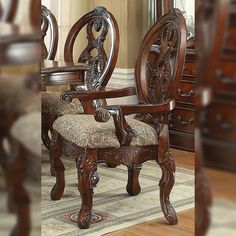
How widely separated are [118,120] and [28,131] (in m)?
2.05

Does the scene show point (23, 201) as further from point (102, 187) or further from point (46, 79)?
point (102, 187)

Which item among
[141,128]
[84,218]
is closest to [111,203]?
[84,218]

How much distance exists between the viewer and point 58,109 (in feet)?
11.8

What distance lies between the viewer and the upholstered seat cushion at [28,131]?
21.7 inches

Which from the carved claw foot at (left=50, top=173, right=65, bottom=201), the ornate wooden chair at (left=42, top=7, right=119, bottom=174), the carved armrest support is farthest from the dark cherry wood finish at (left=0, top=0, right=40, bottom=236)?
the ornate wooden chair at (left=42, top=7, right=119, bottom=174)

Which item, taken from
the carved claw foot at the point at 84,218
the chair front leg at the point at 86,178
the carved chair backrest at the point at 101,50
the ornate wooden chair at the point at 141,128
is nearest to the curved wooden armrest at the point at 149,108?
the ornate wooden chair at the point at 141,128

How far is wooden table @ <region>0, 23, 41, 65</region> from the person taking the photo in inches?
20.7

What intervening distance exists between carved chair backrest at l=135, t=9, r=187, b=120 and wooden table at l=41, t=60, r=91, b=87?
1.44 feet

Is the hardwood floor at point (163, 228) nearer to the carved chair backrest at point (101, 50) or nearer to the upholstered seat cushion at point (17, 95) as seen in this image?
the carved chair backrest at point (101, 50)

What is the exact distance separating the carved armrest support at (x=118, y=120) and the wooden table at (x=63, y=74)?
2.08ft

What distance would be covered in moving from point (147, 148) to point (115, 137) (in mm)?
184

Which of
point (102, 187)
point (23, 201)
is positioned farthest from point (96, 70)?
point (23, 201)

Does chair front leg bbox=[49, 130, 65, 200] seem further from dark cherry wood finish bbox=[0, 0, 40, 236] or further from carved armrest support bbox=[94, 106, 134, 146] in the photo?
dark cherry wood finish bbox=[0, 0, 40, 236]

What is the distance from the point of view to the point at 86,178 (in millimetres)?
2678
